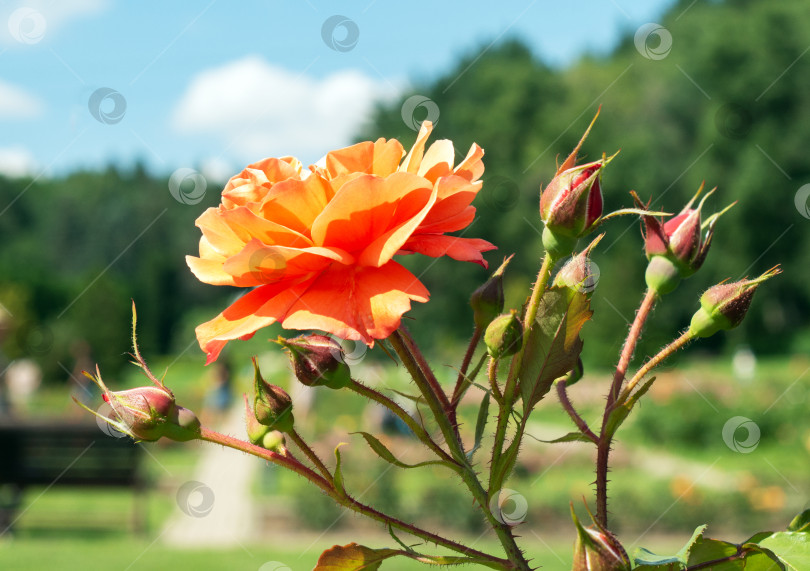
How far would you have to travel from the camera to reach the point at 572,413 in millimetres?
726

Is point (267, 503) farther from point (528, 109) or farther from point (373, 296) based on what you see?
point (528, 109)

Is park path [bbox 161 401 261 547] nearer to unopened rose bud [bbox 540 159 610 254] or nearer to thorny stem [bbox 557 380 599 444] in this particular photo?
→ thorny stem [bbox 557 380 599 444]

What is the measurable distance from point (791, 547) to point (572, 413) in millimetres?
196

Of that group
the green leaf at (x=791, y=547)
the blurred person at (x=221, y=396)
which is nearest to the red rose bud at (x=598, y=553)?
the green leaf at (x=791, y=547)

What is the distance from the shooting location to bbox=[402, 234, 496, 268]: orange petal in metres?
0.63

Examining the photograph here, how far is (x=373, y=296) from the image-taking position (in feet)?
1.94

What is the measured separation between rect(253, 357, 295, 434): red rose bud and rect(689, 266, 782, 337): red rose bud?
0.35 metres

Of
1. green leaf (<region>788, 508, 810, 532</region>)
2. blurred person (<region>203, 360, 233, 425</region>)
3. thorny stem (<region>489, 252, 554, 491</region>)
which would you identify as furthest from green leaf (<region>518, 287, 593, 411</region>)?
blurred person (<region>203, 360, 233, 425</region>)

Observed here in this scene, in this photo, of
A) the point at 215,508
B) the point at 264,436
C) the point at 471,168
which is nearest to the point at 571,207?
the point at 471,168

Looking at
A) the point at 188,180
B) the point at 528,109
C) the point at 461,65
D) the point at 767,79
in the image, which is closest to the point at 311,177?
the point at 188,180

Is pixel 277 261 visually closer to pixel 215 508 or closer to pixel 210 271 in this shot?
pixel 210 271

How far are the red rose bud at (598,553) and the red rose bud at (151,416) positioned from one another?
320 mm

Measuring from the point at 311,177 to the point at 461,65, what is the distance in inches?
1693

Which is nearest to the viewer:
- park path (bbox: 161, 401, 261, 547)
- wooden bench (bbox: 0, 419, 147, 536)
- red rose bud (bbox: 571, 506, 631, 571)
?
red rose bud (bbox: 571, 506, 631, 571)
